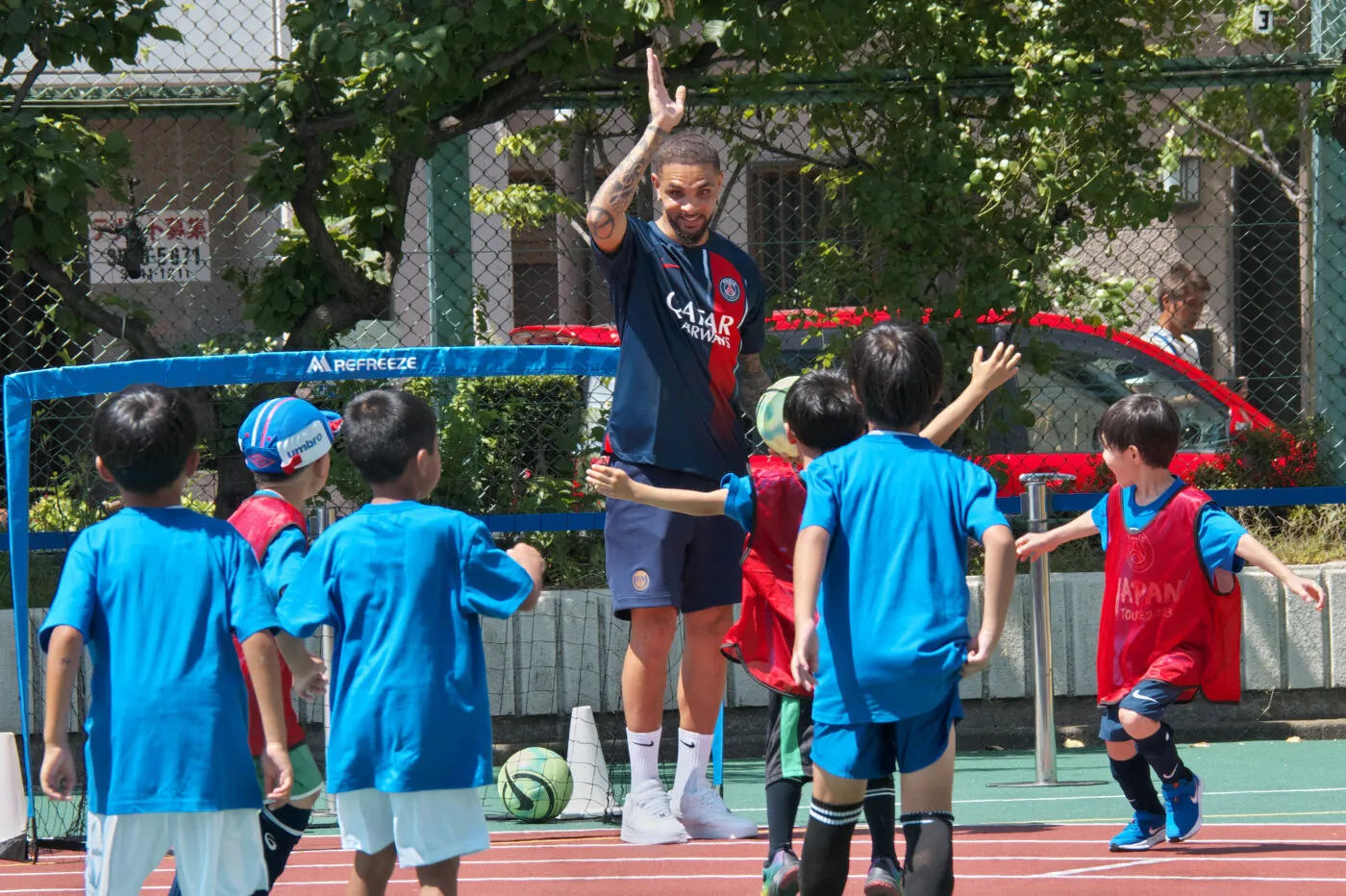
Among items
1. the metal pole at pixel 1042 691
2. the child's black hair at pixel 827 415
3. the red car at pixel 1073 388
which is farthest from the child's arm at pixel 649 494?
the red car at pixel 1073 388

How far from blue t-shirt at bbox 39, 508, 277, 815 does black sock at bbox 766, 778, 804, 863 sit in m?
1.52

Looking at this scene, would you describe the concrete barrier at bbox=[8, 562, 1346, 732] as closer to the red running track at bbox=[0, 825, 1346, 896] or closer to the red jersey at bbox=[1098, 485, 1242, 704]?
the red running track at bbox=[0, 825, 1346, 896]

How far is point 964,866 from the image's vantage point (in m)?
5.29

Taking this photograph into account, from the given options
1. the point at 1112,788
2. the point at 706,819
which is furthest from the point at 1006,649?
the point at 706,819

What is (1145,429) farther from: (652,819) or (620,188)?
(652,819)

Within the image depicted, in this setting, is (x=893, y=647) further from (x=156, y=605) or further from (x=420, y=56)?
(x=420, y=56)

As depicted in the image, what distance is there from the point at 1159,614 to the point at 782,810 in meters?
1.61

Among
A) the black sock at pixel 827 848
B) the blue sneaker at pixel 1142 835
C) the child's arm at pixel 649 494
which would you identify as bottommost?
the blue sneaker at pixel 1142 835

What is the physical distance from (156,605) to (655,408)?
2.05 m

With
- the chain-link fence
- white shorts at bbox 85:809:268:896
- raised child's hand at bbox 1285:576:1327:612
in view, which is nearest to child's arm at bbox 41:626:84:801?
white shorts at bbox 85:809:268:896

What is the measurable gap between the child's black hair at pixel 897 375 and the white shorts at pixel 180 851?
177cm

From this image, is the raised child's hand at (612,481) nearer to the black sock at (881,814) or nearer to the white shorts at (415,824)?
the white shorts at (415,824)

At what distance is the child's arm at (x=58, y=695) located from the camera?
3.61 m

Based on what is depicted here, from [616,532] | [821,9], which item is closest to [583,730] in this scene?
[616,532]
